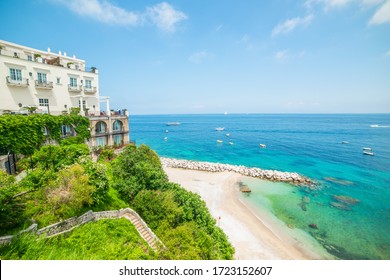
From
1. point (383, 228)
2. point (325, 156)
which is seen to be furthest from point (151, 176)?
point (325, 156)

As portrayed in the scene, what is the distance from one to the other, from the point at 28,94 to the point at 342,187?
162 feet

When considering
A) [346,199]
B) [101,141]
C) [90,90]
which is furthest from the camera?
[90,90]

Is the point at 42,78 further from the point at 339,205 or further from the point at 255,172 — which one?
the point at 339,205

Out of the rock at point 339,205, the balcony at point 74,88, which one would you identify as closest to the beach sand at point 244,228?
the rock at point 339,205

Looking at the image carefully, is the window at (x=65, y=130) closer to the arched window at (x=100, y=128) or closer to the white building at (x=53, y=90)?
the white building at (x=53, y=90)

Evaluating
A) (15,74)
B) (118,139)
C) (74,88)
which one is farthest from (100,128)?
(15,74)

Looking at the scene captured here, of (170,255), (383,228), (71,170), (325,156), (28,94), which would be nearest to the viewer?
(170,255)

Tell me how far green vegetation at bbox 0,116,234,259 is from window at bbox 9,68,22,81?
8.34 meters

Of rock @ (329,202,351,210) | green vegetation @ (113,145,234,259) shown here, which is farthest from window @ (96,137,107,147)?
rock @ (329,202,351,210)

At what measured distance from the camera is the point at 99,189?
13.2 m

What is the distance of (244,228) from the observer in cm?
1969

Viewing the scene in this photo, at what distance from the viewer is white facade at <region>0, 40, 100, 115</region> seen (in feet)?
68.3

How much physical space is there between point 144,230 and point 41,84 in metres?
24.0
